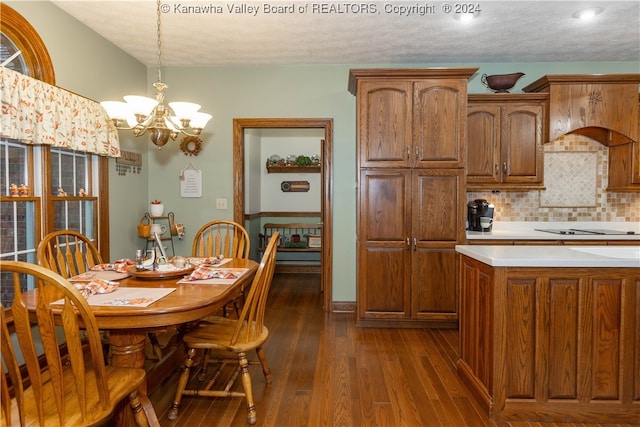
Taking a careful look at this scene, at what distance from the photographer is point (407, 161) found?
11.6ft

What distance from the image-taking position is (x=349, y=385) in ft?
8.18

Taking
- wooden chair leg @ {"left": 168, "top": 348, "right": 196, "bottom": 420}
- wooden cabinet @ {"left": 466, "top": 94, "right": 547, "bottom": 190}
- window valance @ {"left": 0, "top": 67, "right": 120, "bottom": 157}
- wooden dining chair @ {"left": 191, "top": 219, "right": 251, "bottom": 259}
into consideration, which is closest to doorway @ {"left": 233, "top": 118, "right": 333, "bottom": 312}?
wooden dining chair @ {"left": 191, "top": 219, "right": 251, "bottom": 259}

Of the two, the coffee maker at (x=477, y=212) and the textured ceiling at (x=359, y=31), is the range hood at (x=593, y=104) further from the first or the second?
the coffee maker at (x=477, y=212)

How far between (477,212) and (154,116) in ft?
9.82

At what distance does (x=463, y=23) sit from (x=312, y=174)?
3.62m

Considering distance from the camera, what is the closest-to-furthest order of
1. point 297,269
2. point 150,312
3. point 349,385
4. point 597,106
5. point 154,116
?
1. point 150,312
2. point 154,116
3. point 349,385
4. point 597,106
5. point 297,269

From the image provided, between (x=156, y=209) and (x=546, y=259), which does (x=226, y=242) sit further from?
(x=546, y=259)

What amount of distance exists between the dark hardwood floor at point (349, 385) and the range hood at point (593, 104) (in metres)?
2.30

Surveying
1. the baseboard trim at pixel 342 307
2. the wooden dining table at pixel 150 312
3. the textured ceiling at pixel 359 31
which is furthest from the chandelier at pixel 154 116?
the baseboard trim at pixel 342 307

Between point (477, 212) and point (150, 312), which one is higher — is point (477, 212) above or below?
above

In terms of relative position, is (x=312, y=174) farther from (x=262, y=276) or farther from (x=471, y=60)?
(x=262, y=276)


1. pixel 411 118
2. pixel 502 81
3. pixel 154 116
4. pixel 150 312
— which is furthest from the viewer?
pixel 502 81

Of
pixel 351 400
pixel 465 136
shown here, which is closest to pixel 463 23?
pixel 465 136

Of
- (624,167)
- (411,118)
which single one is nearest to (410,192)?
(411,118)
